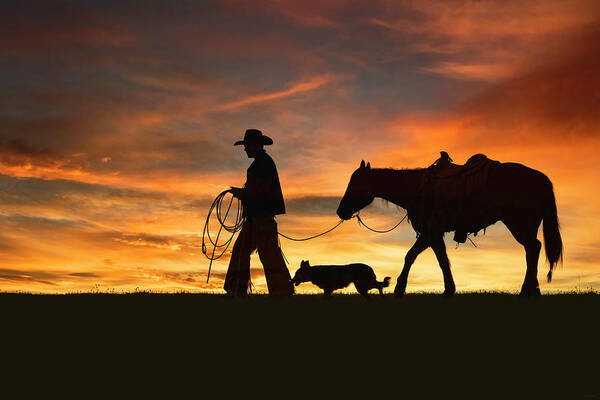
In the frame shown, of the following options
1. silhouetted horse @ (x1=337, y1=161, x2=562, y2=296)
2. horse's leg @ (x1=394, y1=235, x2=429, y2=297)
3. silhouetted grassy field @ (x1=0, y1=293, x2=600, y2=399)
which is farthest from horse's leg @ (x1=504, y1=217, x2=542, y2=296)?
horse's leg @ (x1=394, y1=235, x2=429, y2=297)

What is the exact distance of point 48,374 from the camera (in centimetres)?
642

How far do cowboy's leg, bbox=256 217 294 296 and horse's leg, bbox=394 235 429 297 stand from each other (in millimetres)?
2324

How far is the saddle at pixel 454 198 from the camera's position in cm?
1285

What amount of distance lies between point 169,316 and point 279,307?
1714 mm

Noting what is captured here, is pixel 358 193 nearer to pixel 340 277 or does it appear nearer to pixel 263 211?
pixel 340 277

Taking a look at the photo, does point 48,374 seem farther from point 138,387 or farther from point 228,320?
point 228,320

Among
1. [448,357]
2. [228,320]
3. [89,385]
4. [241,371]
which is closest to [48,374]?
[89,385]

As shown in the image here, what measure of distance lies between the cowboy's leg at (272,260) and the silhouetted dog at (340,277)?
1.32 m

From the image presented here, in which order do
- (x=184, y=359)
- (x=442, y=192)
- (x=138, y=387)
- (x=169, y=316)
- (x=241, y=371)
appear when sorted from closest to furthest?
1. (x=138, y=387)
2. (x=241, y=371)
3. (x=184, y=359)
4. (x=169, y=316)
5. (x=442, y=192)

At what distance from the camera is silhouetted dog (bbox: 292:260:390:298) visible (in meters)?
12.6

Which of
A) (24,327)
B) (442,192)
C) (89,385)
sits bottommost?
(89,385)

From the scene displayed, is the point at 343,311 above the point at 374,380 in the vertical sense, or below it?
above

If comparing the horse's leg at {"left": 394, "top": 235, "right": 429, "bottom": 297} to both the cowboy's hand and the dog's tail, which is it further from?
the cowboy's hand

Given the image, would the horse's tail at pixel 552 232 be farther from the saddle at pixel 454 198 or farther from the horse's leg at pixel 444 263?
the horse's leg at pixel 444 263
